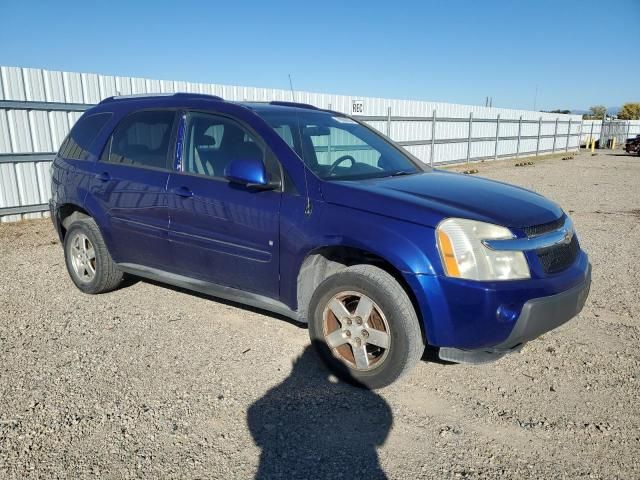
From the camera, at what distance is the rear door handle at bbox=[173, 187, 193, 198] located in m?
3.82

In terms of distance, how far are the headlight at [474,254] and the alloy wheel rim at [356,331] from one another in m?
0.54

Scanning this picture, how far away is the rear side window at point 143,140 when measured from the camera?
4.14 m

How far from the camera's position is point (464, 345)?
9.43 ft

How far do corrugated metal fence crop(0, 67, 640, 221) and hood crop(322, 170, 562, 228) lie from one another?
7.34 metres

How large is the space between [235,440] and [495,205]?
6.83ft

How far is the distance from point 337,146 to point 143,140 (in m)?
1.74

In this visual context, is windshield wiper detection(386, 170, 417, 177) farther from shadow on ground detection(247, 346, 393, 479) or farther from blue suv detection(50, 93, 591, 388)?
shadow on ground detection(247, 346, 393, 479)

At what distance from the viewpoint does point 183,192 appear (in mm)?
3854

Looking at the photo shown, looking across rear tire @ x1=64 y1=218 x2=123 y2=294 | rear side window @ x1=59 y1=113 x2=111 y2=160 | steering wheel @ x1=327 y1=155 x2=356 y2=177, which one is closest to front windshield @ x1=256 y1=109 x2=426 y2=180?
steering wheel @ x1=327 y1=155 x2=356 y2=177

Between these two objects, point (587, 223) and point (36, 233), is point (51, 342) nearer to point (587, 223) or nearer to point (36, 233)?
point (36, 233)

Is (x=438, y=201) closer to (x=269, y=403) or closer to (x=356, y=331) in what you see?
(x=356, y=331)

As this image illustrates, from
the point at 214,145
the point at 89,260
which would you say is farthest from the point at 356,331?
the point at 89,260

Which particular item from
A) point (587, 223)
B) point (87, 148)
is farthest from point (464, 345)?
point (587, 223)

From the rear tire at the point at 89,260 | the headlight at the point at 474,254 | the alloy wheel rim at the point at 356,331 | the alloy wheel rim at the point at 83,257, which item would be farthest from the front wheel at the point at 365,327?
the alloy wheel rim at the point at 83,257
